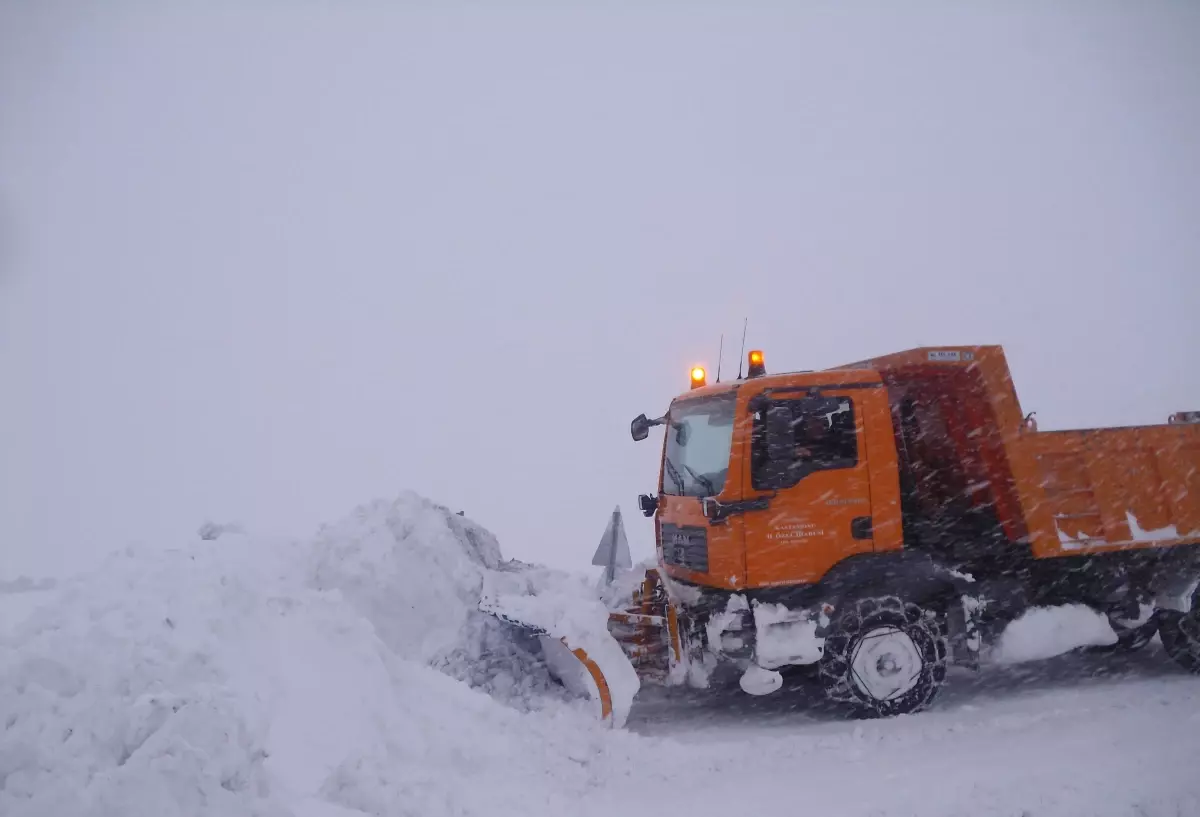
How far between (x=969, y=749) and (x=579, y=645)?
265cm

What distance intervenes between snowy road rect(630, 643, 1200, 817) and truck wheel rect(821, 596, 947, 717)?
6.6 inches

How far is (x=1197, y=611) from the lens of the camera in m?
6.28

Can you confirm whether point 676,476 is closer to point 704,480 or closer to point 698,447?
point 698,447

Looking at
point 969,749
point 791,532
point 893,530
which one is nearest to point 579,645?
point 791,532

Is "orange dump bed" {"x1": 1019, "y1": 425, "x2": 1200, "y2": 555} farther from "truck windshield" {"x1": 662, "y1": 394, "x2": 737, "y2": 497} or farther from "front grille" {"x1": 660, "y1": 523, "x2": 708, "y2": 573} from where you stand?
"front grille" {"x1": 660, "y1": 523, "x2": 708, "y2": 573}

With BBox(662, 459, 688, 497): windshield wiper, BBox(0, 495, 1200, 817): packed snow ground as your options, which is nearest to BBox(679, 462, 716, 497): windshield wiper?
BBox(662, 459, 688, 497): windshield wiper

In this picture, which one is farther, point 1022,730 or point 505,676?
point 505,676

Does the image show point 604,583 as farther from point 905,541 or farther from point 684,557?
point 905,541

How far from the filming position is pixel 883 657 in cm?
573

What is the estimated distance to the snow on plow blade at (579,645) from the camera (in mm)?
5539

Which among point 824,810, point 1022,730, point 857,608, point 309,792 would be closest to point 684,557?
point 857,608

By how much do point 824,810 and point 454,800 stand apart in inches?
77.7

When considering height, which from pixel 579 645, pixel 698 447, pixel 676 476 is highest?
pixel 698 447

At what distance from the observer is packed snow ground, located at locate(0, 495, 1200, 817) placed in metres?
3.24
